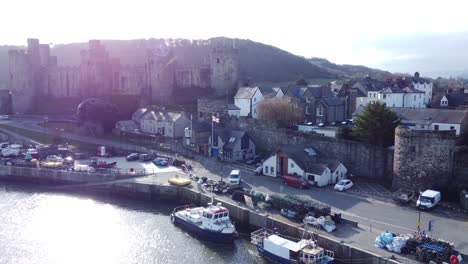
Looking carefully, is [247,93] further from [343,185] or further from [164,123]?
[343,185]

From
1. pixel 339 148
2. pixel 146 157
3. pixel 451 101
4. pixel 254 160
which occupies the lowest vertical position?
pixel 146 157

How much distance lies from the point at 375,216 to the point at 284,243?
199 inches

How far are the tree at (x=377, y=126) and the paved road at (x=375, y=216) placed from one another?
15.6 feet

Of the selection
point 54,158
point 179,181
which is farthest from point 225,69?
point 179,181

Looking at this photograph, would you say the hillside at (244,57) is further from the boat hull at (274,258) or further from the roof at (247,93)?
the boat hull at (274,258)

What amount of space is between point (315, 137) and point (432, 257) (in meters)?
14.8

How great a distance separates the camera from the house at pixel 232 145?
112ft

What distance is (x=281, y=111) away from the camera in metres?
36.2

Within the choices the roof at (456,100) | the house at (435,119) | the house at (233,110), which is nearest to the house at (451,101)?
the roof at (456,100)

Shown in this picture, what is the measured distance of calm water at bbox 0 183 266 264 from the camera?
20734mm

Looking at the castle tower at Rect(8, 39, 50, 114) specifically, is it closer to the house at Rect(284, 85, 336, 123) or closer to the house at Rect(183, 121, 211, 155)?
the house at Rect(183, 121, 211, 155)

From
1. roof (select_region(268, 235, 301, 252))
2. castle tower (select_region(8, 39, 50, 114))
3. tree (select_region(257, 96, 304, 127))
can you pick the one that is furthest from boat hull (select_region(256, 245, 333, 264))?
castle tower (select_region(8, 39, 50, 114))

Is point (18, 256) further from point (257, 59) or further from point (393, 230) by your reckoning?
point (257, 59)

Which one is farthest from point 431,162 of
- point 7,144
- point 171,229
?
point 7,144
